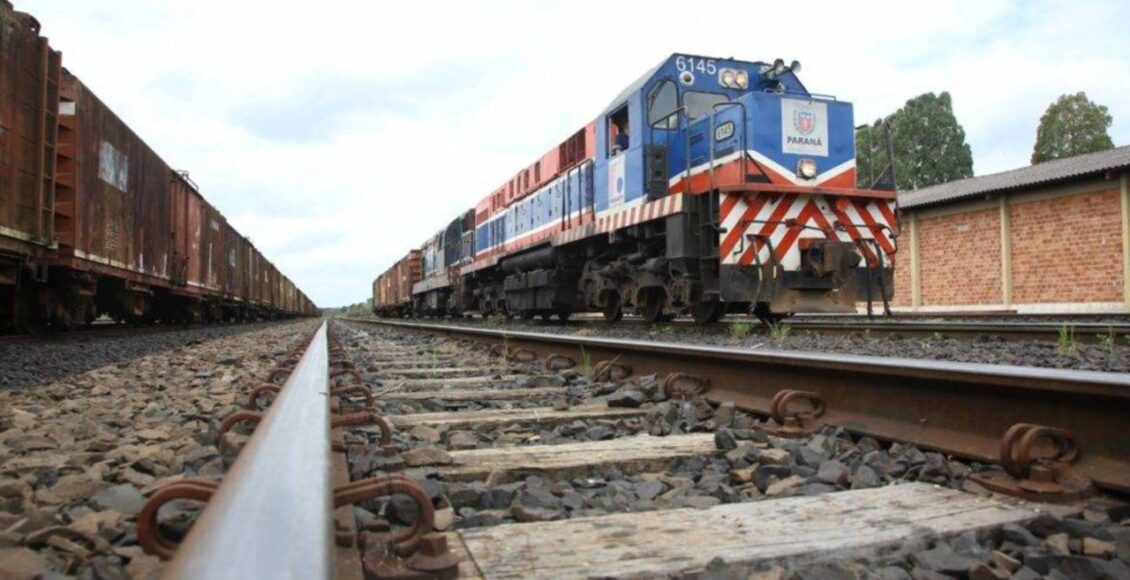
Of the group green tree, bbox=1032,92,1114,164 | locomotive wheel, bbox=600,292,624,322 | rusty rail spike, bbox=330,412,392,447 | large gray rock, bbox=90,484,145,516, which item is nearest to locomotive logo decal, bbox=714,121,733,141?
locomotive wheel, bbox=600,292,624,322

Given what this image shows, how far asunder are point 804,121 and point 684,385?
16.7ft

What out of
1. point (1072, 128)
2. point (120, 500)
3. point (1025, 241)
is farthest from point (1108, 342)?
point (1072, 128)

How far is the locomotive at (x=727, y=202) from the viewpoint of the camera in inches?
280

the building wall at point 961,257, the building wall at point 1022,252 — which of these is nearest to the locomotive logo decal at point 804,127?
the building wall at point 1022,252

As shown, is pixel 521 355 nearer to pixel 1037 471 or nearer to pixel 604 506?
pixel 604 506

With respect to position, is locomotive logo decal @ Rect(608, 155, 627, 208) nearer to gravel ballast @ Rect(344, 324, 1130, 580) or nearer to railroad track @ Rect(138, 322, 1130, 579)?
railroad track @ Rect(138, 322, 1130, 579)

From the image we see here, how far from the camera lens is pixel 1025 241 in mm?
14148

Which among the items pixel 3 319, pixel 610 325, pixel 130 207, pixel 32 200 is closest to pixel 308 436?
pixel 32 200

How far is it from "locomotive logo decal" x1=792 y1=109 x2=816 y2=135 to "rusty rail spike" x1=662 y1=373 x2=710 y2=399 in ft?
16.2

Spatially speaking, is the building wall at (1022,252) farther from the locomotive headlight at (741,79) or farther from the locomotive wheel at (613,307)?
the locomotive wheel at (613,307)

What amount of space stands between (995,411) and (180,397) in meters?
3.63

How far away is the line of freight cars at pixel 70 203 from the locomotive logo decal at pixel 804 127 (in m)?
7.23

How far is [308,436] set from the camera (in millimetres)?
1479

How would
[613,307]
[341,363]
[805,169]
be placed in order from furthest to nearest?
[613,307] < [805,169] < [341,363]
